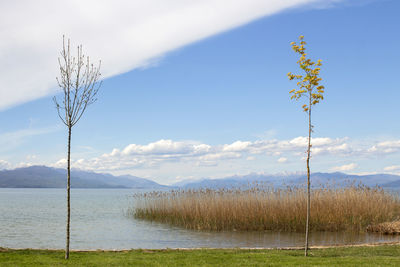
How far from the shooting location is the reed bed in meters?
16.6

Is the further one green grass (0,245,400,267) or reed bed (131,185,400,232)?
reed bed (131,185,400,232)

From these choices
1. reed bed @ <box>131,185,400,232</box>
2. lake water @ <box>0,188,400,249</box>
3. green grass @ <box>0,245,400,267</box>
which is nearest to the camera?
green grass @ <box>0,245,400,267</box>

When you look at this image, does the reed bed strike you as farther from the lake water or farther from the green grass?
the green grass

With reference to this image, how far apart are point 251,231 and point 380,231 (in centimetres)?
484

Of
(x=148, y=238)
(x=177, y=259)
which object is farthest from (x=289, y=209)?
(x=177, y=259)

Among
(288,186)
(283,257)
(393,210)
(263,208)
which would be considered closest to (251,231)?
(263,208)

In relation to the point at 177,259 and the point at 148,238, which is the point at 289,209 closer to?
the point at 148,238

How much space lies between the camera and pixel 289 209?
16.9m

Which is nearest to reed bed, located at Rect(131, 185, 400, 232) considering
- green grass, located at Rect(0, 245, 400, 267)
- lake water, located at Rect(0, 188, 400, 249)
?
lake water, located at Rect(0, 188, 400, 249)

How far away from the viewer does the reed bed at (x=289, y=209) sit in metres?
16.6

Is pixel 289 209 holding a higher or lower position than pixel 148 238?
higher

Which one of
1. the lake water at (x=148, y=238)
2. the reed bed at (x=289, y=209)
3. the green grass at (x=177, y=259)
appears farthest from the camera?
the reed bed at (x=289, y=209)

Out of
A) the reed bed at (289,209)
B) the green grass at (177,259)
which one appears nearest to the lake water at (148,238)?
the reed bed at (289,209)

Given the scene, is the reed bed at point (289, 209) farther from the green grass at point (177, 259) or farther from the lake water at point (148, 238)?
the green grass at point (177, 259)
